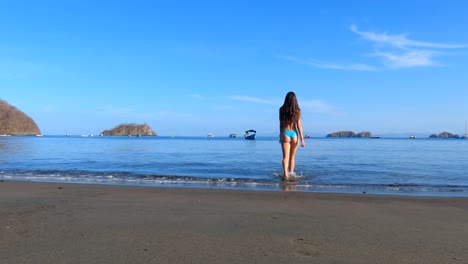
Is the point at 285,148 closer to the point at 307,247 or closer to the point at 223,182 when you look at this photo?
the point at 223,182

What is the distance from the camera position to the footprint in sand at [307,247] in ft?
11.3

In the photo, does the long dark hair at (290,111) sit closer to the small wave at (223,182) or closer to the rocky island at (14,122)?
the small wave at (223,182)

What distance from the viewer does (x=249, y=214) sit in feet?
17.0

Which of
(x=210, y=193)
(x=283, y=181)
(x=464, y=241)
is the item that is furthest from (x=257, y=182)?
(x=464, y=241)

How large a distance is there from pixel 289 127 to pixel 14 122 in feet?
588

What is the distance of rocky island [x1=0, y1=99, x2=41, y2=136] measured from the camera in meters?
157

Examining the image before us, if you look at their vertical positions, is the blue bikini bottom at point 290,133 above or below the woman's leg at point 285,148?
above

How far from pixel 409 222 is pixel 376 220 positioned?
1.35 feet

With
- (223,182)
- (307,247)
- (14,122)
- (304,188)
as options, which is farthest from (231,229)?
(14,122)

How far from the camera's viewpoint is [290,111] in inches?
408

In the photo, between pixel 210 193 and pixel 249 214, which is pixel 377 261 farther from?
pixel 210 193

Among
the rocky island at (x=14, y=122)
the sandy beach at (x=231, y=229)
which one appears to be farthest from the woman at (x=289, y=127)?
the rocky island at (x=14, y=122)

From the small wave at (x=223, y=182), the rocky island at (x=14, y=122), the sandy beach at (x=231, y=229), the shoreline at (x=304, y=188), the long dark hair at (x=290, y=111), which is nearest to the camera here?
the sandy beach at (x=231, y=229)

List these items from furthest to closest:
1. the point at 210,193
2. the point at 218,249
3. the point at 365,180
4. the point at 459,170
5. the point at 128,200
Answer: the point at 459,170 → the point at 365,180 → the point at 210,193 → the point at 128,200 → the point at 218,249
